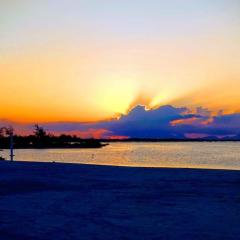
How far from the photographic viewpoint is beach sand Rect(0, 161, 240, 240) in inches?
201

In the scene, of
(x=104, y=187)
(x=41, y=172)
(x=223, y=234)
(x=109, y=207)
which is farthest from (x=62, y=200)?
(x=41, y=172)

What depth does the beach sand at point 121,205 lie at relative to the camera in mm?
5113

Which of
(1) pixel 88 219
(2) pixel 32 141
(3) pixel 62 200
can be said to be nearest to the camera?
(1) pixel 88 219

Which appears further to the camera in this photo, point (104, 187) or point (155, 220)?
point (104, 187)

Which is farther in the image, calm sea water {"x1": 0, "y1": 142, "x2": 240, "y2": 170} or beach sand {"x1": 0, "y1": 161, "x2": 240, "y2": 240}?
calm sea water {"x1": 0, "y1": 142, "x2": 240, "y2": 170}

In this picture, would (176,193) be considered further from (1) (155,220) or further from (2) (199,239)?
(2) (199,239)

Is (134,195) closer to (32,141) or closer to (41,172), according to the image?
(41,172)

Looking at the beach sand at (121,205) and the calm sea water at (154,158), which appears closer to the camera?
the beach sand at (121,205)

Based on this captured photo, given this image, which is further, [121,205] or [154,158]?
[154,158]


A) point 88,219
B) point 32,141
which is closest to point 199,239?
point 88,219

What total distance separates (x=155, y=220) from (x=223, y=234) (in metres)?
0.97

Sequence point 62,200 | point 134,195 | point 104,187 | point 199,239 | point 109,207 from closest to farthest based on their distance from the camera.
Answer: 1. point 199,239
2. point 109,207
3. point 62,200
4. point 134,195
5. point 104,187

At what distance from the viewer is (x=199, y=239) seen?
479 centimetres

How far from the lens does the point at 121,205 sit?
690cm
